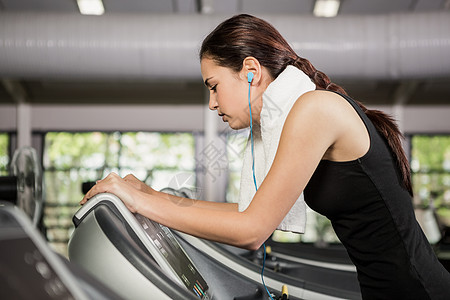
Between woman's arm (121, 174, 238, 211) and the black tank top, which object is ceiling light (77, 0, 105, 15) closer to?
woman's arm (121, 174, 238, 211)

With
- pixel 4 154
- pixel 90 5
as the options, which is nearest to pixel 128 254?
pixel 90 5

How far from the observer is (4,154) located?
223 inches

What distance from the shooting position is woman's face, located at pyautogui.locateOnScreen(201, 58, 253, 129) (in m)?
0.85

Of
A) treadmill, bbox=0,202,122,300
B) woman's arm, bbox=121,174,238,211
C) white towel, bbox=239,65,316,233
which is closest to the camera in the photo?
treadmill, bbox=0,202,122,300

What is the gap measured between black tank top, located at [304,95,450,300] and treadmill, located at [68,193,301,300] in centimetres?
27

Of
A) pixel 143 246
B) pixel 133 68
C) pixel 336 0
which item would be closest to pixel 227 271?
pixel 143 246

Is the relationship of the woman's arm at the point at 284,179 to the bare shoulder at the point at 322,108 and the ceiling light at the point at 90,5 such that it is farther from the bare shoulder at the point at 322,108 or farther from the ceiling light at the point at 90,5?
the ceiling light at the point at 90,5

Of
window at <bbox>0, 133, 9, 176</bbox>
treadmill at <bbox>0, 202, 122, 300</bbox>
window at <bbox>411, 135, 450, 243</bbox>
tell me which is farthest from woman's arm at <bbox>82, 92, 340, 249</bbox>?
window at <bbox>0, 133, 9, 176</bbox>

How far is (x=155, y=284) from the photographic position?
595 millimetres

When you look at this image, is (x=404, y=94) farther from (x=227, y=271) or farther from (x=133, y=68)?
(x=227, y=271)

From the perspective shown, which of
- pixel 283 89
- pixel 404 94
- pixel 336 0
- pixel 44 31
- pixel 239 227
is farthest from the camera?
pixel 404 94

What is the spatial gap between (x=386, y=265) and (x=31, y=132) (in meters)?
5.57

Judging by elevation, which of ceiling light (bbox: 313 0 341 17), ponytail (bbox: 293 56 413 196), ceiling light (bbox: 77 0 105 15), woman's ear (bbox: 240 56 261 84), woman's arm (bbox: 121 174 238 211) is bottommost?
woman's arm (bbox: 121 174 238 211)

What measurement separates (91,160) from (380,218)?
17.1 feet
